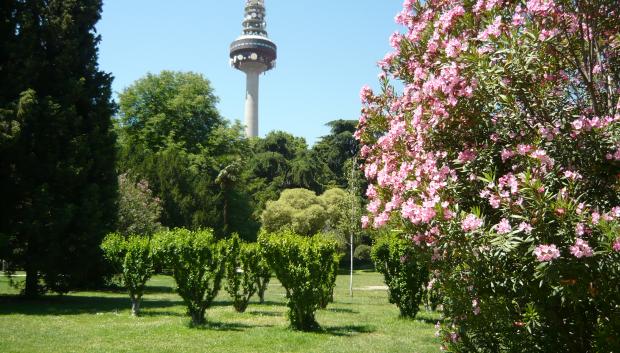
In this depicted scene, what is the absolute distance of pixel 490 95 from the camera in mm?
4832

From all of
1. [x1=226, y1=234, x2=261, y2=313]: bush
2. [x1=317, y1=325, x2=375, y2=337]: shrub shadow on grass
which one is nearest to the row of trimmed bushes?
[x1=317, y1=325, x2=375, y2=337]: shrub shadow on grass

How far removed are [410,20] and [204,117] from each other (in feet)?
128

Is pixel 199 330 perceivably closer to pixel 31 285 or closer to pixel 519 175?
pixel 519 175

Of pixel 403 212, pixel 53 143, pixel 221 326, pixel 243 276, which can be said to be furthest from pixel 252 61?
pixel 403 212

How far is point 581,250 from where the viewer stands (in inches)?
146

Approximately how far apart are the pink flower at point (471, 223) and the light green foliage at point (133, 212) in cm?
2537

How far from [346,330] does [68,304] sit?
11760 millimetres

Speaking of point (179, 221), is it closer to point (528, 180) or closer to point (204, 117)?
point (204, 117)

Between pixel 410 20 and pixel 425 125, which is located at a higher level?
pixel 410 20

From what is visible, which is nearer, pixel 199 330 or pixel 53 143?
pixel 199 330

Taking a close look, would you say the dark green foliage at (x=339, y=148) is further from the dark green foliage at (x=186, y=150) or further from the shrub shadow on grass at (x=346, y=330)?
the shrub shadow on grass at (x=346, y=330)

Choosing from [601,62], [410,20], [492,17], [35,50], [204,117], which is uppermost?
[204,117]

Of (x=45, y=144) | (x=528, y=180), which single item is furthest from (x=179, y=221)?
(x=528, y=180)

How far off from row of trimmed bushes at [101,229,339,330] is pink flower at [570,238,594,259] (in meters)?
9.32
